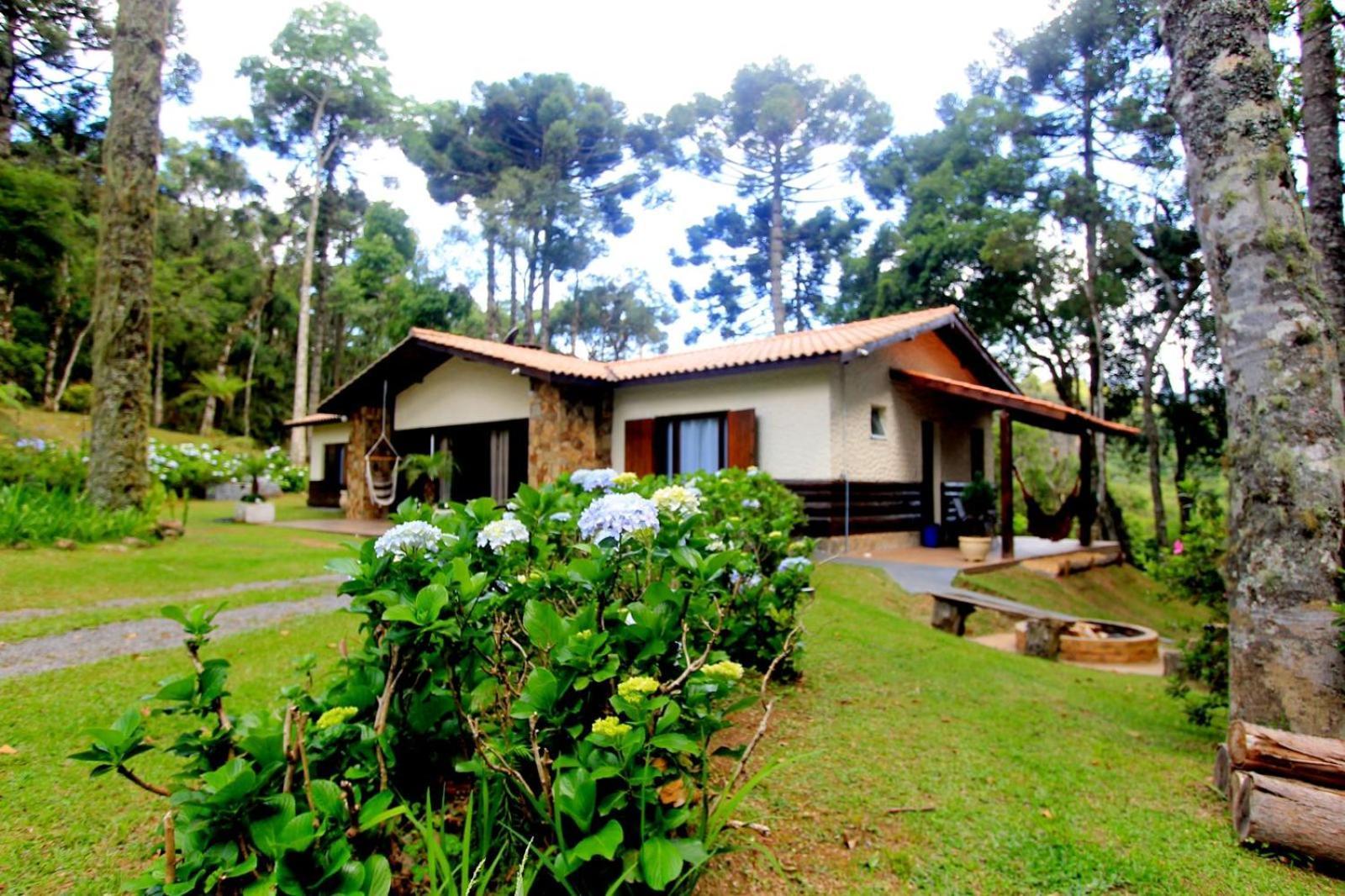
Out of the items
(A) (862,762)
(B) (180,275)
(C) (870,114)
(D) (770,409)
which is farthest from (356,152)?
(A) (862,762)

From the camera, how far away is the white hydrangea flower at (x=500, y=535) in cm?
180

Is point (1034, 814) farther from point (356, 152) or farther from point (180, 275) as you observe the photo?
point (356, 152)

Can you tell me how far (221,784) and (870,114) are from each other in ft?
82.8

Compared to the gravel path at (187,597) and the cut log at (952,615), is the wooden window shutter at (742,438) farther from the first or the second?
the gravel path at (187,597)

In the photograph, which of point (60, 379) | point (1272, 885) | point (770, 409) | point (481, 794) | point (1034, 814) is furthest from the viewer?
point (60, 379)

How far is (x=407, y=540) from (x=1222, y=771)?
295 centimetres

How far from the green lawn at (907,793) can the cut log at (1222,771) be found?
40 mm

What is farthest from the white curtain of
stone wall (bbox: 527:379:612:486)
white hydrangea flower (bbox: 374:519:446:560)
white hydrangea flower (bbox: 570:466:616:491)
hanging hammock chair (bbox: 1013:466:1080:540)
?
white hydrangea flower (bbox: 374:519:446:560)

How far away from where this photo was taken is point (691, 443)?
10.8 m

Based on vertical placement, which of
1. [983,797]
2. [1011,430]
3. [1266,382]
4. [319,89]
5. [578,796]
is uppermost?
[319,89]

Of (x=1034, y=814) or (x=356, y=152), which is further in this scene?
(x=356, y=152)

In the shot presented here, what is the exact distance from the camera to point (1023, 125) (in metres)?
17.2

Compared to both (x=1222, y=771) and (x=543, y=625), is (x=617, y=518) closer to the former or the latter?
(x=543, y=625)

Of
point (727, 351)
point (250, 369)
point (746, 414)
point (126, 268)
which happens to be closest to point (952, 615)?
point (746, 414)
